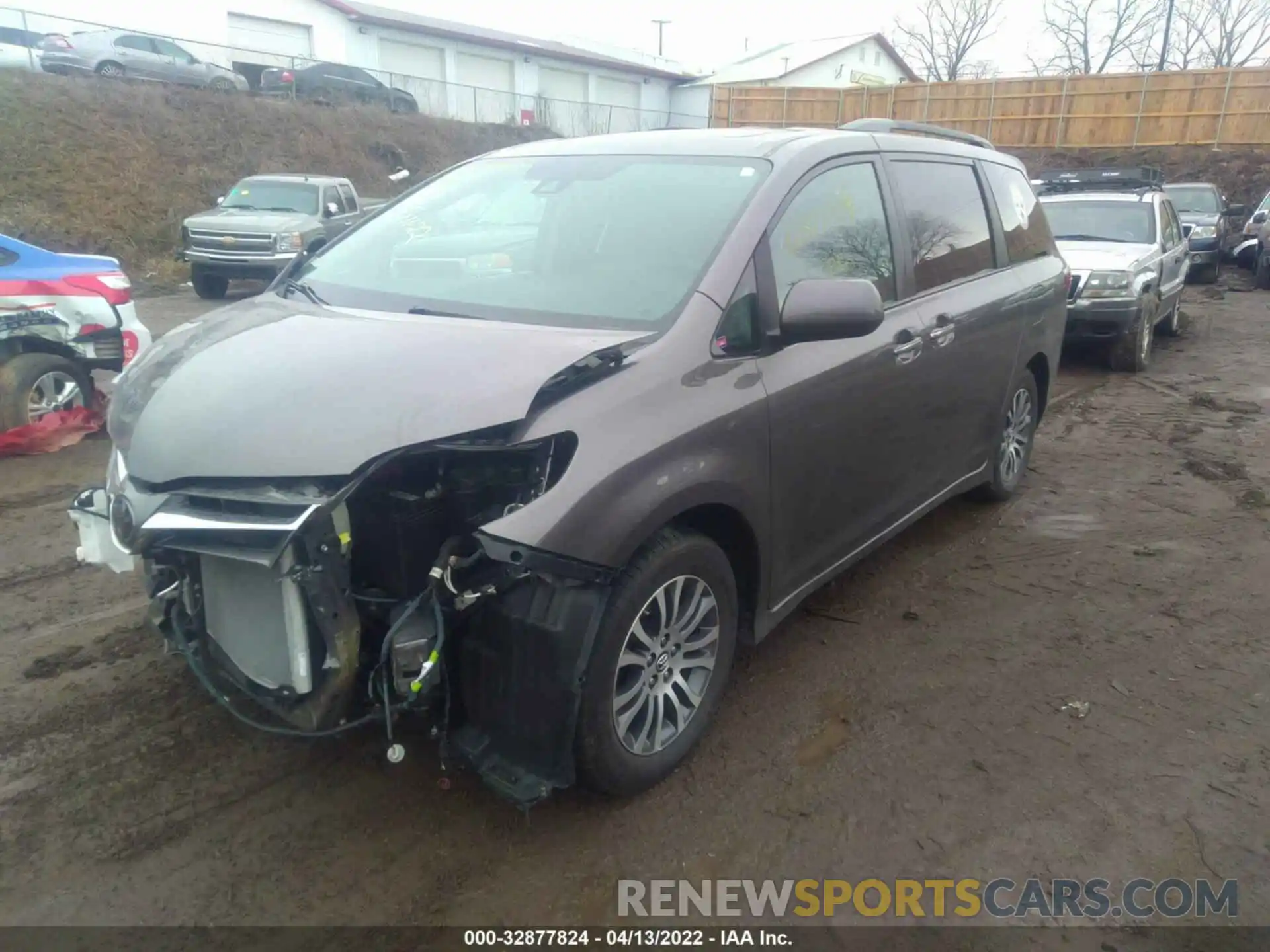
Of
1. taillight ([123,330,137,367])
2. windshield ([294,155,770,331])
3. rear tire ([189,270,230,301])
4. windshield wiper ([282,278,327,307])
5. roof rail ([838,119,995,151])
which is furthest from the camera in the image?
rear tire ([189,270,230,301])

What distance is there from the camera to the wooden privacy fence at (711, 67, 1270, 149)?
90.3 feet

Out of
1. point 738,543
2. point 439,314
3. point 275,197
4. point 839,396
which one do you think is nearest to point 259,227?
point 275,197

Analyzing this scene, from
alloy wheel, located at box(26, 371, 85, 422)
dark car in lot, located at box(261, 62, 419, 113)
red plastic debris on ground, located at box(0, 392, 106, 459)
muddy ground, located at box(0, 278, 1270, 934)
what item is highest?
dark car in lot, located at box(261, 62, 419, 113)

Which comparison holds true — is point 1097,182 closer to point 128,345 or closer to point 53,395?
point 128,345

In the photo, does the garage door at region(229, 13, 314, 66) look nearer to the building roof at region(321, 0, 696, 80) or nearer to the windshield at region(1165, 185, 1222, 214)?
the building roof at region(321, 0, 696, 80)

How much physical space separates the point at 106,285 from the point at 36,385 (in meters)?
0.86

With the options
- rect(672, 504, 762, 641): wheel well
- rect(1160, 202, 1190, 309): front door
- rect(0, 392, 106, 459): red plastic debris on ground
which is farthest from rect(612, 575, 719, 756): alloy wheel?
rect(1160, 202, 1190, 309): front door

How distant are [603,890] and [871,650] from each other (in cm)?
175

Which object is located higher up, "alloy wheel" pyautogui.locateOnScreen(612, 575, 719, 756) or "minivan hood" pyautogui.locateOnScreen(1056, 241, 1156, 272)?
"minivan hood" pyautogui.locateOnScreen(1056, 241, 1156, 272)

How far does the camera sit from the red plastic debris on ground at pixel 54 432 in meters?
6.10

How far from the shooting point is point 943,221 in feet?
13.9

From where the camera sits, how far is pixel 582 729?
257cm

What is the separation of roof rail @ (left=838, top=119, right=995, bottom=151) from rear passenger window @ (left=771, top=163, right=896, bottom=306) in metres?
0.46

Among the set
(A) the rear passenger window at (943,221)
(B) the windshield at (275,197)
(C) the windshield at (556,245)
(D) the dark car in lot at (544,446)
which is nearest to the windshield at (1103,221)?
(A) the rear passenger window at (943,221)
